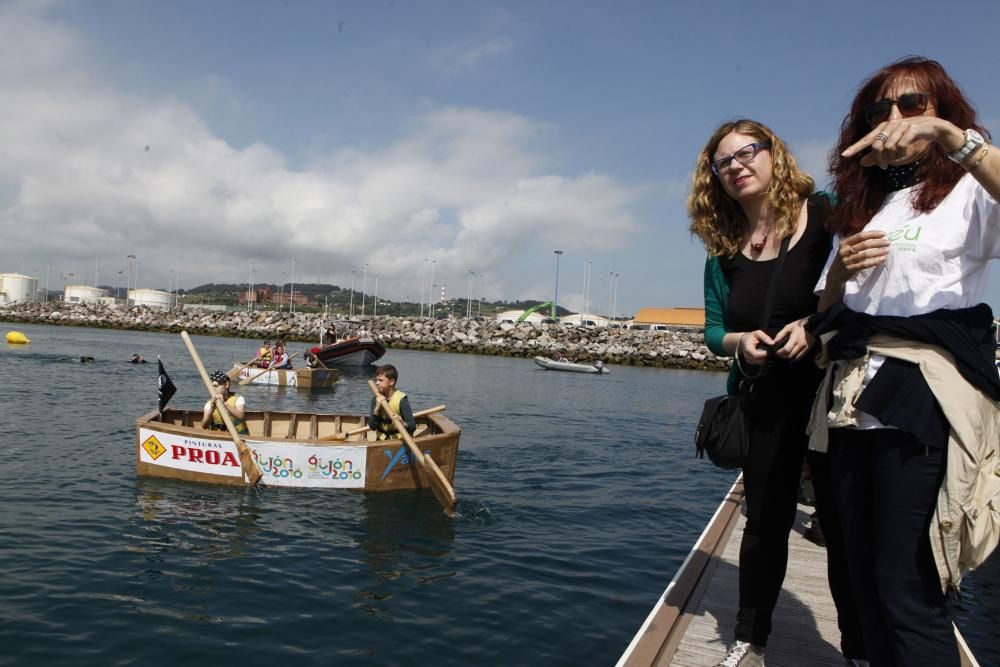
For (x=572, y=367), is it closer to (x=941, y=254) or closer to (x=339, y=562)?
(x=339, y=562)

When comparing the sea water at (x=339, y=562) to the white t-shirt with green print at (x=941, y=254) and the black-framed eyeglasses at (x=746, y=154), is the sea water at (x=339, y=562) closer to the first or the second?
the black-framed eyeglasses at (x=746, y=154)

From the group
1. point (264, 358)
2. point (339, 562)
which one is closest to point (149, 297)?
point (264, 358)

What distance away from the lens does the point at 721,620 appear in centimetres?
426

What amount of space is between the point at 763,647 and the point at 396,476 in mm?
7482

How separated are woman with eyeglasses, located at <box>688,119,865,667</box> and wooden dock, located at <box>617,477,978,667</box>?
488 mm

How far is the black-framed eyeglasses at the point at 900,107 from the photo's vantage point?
2.28 m

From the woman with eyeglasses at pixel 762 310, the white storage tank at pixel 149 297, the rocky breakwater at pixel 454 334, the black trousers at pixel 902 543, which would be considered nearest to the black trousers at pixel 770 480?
the woman with eyeglasses at pixel 762 310

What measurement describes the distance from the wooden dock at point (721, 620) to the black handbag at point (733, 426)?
1248 mm

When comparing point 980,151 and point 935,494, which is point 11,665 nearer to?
point 935,494

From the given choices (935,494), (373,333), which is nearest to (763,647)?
(935,494)

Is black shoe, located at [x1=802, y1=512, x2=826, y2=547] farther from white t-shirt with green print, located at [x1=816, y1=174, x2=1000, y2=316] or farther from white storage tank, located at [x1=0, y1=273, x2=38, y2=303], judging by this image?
white storage tank, located at [x1=0, y1=273, x2=38, y2=303]

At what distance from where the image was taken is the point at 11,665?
17.2 ft

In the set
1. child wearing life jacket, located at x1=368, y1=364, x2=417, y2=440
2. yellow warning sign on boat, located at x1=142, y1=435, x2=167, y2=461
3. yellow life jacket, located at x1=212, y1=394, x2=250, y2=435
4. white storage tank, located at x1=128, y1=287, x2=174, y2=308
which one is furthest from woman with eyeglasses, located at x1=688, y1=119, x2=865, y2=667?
white storage tank, located at x1=128, y1=287, x2=174, y2=308

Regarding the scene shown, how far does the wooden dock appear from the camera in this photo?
12.4 feet
